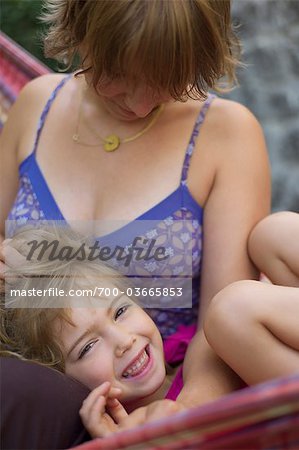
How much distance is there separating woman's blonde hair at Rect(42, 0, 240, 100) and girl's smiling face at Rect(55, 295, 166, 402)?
0.41 metres

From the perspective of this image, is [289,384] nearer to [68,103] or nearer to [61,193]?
[61,193]

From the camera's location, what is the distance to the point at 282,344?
1.22 meters

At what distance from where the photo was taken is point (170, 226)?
152 cm

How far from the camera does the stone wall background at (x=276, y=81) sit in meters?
2.01

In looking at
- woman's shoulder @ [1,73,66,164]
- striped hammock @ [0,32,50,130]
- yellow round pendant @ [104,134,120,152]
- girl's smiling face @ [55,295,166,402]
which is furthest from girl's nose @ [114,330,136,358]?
striped hammock @ [0,32,50,130]

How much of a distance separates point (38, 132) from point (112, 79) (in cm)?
38

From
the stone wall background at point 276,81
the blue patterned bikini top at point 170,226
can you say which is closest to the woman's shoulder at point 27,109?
the blue patterned bikini top at point 170,226

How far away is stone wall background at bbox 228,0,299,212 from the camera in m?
2.01

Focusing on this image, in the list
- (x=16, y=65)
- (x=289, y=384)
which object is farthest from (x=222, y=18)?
(x=16, y=65)

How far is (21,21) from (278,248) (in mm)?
1905

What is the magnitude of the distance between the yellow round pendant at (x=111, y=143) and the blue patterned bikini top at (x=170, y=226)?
0.15 metres

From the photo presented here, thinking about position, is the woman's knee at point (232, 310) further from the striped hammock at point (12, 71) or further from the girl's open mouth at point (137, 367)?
the striped hammock at point (12, 71)

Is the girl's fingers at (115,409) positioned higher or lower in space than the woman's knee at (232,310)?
lower

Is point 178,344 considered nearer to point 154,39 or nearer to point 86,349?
point 86,349
